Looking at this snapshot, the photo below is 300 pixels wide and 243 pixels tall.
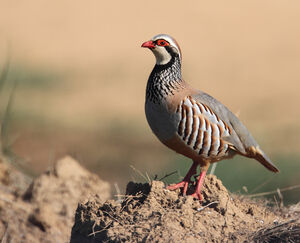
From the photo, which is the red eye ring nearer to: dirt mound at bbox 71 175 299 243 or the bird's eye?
the bird's eye

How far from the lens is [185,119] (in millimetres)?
5066

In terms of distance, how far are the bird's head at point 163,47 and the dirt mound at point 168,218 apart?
41.2 inches

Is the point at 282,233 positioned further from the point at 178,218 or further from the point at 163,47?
→ the point at 163,47

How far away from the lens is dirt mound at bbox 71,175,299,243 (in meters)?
4.31

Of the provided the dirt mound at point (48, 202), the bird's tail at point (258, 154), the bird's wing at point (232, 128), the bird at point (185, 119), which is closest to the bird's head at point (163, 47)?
the bird at point (185, 119)

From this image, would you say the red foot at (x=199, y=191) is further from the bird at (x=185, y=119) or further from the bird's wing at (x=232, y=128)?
the bird's wing at (x=232, y=128)

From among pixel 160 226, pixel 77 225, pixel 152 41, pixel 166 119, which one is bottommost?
pixel 77 225

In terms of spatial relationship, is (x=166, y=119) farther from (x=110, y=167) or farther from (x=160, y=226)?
(x=110, y=167)

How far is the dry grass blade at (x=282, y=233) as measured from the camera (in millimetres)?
4309

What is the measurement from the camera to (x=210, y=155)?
517cm

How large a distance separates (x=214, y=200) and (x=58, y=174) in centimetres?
260

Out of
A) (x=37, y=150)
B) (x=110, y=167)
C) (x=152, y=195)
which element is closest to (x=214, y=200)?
(x=152, y=195)

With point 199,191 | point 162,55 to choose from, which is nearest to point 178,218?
point 199,191

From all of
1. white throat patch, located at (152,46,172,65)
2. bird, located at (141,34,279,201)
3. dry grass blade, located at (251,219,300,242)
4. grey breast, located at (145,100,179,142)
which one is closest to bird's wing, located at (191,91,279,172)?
bird, located at (141,34,279,201)
